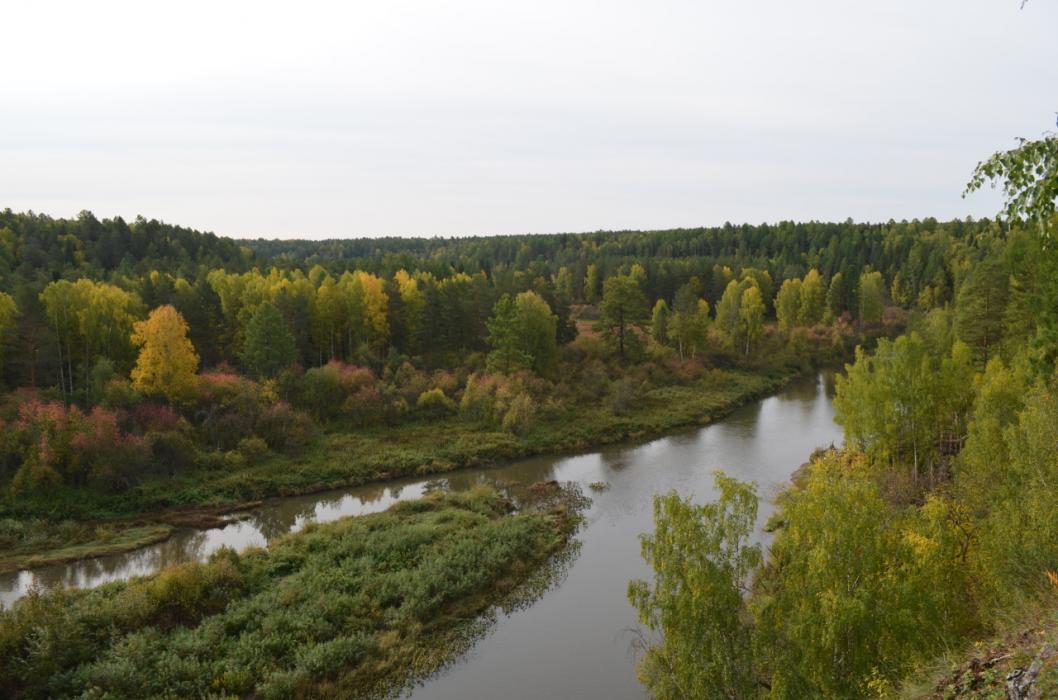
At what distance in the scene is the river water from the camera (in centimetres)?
2053

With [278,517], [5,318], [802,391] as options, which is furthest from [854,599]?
[802,391]

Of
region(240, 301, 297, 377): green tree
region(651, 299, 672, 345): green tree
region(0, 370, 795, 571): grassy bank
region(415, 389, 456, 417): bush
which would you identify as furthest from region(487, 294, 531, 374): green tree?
region(651, 299, 672, 345): green tree

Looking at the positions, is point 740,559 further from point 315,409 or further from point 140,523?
point 315,409

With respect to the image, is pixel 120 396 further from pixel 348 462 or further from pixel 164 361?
pixel 348 462

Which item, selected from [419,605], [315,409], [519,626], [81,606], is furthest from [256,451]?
[519,626]

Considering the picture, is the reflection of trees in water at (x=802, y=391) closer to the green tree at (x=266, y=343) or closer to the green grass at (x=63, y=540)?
the green tree at (x=266, y=343)

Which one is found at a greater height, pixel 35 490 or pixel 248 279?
pixel 248 279

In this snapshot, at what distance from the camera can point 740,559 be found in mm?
13852

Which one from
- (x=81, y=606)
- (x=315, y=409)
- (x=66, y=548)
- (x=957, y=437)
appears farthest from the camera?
(x=315, y=409)

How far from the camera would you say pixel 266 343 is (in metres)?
48.5

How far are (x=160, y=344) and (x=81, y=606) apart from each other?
78.3 feet

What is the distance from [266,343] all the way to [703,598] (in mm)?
42262

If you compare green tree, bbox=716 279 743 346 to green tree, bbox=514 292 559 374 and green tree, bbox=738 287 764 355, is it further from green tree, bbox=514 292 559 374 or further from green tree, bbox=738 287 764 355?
green tree, bbox=514 292 559 374

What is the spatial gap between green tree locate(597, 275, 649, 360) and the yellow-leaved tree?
34.7 metres
